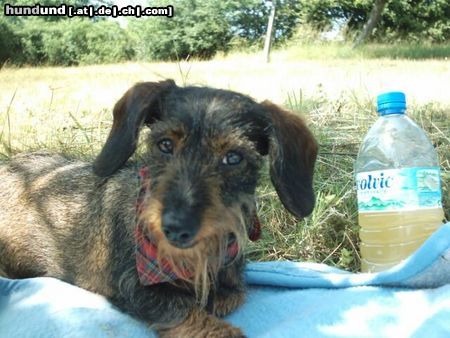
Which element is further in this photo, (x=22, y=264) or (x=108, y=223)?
(x=22, y=264)

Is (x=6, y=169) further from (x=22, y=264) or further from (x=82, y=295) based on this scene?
(x=82, y=295)

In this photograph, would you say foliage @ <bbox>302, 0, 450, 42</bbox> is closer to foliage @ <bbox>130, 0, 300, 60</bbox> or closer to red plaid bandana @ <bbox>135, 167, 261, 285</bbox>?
foliage @ <bbox>130, 0, 300, 60</bbox>

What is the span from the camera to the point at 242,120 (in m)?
2.63

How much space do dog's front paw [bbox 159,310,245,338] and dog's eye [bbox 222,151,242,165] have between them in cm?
73

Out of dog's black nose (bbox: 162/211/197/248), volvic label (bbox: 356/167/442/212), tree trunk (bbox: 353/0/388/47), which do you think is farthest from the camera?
tree trunk (bbox: 353/0/388/47)

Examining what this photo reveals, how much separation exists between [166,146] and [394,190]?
137cm

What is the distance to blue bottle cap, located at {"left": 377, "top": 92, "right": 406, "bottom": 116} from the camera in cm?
336

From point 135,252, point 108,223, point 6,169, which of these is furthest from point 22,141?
point 135,252

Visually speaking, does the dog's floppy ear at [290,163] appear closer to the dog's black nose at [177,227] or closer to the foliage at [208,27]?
the dog's black nose at [177,227]

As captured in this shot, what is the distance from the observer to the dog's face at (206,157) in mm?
2205

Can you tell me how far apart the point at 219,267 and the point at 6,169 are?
6.30ft

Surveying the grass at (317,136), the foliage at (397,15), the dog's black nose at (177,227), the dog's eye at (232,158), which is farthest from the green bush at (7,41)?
the dog's black nose at (177,227)

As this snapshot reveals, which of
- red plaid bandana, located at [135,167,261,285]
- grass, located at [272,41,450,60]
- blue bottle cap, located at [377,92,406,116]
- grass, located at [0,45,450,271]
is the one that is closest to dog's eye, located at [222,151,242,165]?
red plaid bandana, located at [135,167,261,285]

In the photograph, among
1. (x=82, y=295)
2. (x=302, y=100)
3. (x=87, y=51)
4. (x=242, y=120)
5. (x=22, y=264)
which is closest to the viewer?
(x=242, y=120)
